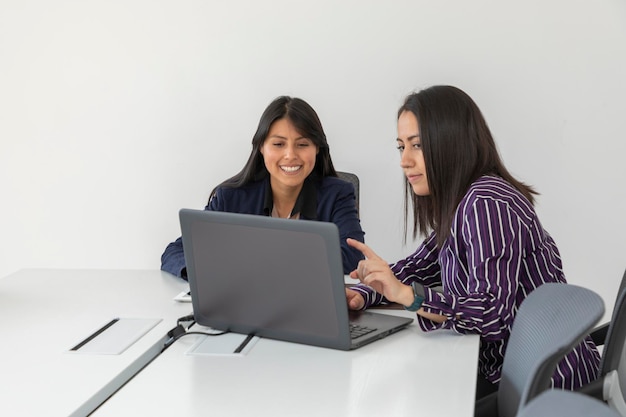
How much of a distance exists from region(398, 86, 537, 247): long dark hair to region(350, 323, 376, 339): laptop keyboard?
327 millimetres

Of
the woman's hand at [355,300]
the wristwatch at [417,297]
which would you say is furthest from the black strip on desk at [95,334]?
the wristwatch at [417,297]

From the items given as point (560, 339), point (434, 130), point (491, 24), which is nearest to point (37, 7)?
point (491, 24)

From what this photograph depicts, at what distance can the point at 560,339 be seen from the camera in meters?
1.42

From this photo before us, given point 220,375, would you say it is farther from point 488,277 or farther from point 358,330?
point 488,277

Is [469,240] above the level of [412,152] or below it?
below

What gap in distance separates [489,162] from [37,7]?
291cm

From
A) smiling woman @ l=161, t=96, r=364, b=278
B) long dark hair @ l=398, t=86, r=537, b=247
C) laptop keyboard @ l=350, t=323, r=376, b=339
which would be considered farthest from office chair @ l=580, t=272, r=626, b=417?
smiling woman @ l=161, t=96, r=364, b=278

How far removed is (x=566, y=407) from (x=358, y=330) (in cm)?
110

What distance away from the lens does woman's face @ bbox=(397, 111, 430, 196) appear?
2197 mm

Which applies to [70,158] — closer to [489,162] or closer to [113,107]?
[113,107]

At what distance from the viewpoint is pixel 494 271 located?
2000 mm

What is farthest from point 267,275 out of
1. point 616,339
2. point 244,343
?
point 616,339

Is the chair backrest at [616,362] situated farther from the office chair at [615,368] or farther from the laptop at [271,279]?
the laptop at [271,279]

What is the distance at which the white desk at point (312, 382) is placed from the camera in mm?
1575
